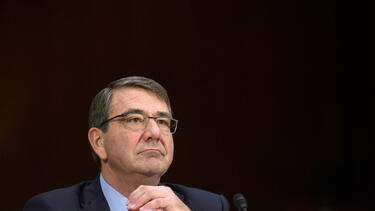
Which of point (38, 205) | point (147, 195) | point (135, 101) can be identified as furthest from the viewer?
point (135, 101)

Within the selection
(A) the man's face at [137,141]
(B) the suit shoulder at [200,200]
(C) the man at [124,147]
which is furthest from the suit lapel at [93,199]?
(B) the suit shoulder at [200,200]

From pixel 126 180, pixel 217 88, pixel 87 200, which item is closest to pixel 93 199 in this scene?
pixel 87 200

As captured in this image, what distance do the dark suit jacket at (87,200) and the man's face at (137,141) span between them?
0.12 meters

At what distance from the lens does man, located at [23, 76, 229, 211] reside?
1646mm

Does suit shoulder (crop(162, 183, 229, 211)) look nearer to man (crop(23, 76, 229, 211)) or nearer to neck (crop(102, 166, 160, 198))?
man (crop(23, 76, 229, 211))

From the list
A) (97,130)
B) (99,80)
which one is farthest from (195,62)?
(97,130)

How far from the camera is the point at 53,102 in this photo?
11.3 ft

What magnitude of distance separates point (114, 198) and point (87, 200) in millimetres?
108

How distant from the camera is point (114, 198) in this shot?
176 centimetres

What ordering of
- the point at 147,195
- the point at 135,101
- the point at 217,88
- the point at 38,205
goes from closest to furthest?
the point at 147,195, the point at 38,205, the point at 135,101, the point at 217,88

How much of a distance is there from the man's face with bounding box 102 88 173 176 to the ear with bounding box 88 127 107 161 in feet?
0.08

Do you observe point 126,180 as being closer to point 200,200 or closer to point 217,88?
point 200,200

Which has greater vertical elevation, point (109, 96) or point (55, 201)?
point (109, 96)

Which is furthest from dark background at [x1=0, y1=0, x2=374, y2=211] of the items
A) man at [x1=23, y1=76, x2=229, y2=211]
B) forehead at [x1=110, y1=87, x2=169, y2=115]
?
forehead at [x1=110, y1=87, x2=169, y2=115]
